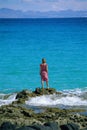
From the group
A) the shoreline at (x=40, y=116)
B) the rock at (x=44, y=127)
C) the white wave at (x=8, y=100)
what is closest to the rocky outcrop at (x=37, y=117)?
the shoreline at (x=40, y=116)

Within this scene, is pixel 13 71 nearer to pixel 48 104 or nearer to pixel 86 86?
pixel 86 86

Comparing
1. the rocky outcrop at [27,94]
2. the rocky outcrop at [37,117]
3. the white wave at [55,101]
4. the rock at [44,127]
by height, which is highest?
the rocky outcrop at [27,94]

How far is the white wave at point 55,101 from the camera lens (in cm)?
1750

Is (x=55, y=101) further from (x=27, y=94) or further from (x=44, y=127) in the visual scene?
(x=44, y=127)

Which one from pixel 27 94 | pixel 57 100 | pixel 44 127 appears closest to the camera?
pixel 44 127

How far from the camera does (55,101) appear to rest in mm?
17875

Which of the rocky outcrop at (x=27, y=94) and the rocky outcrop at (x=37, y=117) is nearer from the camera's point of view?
the rocky outcrop at (x=37, y=117)

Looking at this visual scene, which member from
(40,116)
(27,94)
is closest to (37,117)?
(40,116)

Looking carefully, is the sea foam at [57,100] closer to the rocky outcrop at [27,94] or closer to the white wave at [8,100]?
the rocky outcrop at [27,94]

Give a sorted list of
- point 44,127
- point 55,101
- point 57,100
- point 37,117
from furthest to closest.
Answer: point 57,100, point 55,101, point 37,117, point 44,127

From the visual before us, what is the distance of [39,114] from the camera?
48.6 feet

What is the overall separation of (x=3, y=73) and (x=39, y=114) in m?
16.8

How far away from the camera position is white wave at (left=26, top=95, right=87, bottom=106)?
1750cm

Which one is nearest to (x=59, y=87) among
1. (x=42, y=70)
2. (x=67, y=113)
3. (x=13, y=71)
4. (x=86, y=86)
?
(x=86, y=86)
